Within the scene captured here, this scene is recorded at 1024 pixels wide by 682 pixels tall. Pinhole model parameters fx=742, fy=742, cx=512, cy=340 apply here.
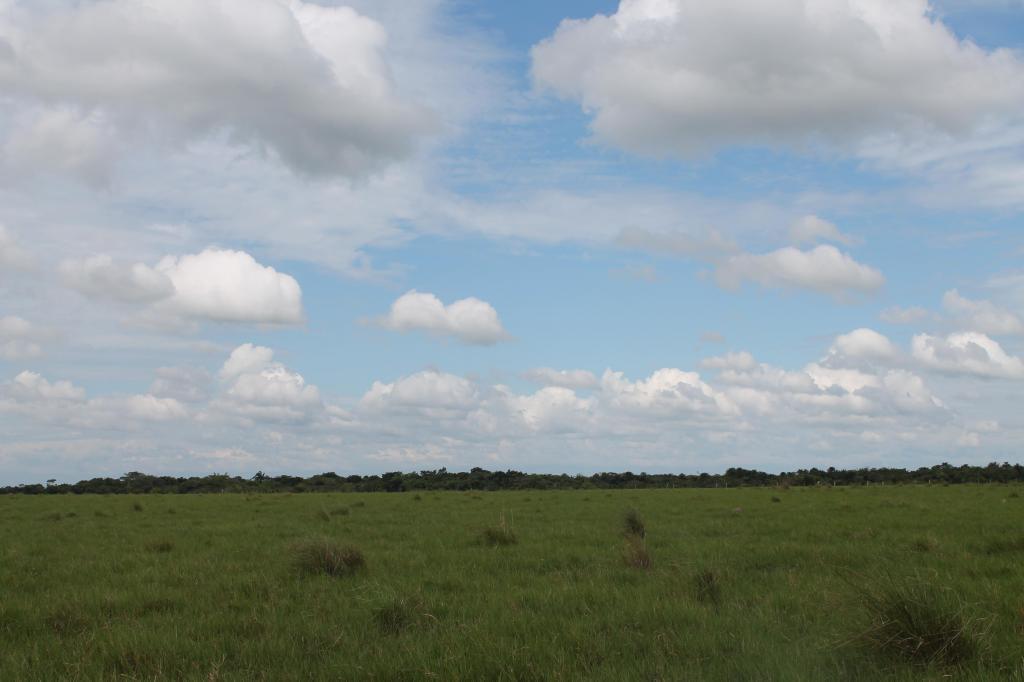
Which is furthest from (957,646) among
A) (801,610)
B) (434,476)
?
(434,476)

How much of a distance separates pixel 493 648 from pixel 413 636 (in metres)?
1.13

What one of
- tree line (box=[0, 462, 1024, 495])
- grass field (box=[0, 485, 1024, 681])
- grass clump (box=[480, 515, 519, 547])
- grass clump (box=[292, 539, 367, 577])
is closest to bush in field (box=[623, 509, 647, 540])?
grass field (box=[0, 485, 1024, 681])

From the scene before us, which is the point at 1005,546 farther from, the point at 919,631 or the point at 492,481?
the point at 492,481

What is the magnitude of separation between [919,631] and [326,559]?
27.2 feet

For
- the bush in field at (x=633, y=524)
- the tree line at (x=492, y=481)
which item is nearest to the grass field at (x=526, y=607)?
the bush in field at (x=633, y=524)

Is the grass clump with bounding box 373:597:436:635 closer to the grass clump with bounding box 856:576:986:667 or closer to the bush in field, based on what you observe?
the grass clump with bounding box 856:576:986:667

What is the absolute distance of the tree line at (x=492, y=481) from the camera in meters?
68.8

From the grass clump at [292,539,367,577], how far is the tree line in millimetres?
56025

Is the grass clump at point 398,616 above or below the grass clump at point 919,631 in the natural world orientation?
below

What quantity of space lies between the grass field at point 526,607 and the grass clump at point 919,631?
0.6 inches

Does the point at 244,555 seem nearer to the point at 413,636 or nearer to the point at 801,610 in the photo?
the point at 413,636

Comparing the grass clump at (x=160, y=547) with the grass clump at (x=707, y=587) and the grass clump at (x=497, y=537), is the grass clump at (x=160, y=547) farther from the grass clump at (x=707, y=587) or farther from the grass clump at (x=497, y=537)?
the grass clump at (x=707, y=587)

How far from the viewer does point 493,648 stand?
21.5 ft

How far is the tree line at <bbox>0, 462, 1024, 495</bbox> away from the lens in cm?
6881
